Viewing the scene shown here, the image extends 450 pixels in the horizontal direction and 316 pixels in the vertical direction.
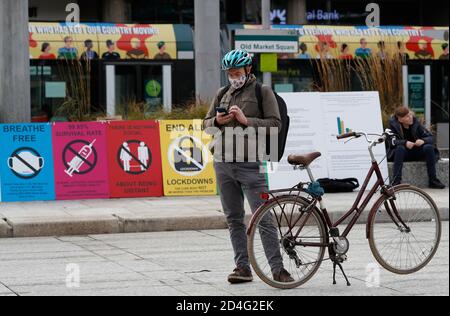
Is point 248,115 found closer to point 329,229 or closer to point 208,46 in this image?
point 329,229

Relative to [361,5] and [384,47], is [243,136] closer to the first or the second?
[384,47]

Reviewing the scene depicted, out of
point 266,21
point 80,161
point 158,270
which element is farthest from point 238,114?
point 266,21

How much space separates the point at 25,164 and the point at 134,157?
162cm

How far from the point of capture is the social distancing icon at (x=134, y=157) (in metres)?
14.5

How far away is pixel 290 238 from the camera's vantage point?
7637mm

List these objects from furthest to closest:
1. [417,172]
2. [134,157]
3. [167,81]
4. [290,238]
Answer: [167,81], [417,172], [134,157], [290,238]

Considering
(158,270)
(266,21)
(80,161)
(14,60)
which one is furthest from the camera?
(266,21)

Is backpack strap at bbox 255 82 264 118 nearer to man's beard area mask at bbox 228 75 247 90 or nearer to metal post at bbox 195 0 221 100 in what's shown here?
man's beard area mask at bbox 228 75 247 90

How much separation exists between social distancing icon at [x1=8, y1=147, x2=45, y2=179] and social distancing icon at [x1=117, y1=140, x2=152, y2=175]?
119 centimetres

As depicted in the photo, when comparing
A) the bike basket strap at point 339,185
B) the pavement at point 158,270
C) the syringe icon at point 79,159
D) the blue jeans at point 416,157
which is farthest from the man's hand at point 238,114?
the blue jeans at point 416,157

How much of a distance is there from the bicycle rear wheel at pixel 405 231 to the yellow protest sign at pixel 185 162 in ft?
22.0

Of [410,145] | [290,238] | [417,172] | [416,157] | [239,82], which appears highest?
[239,82]
